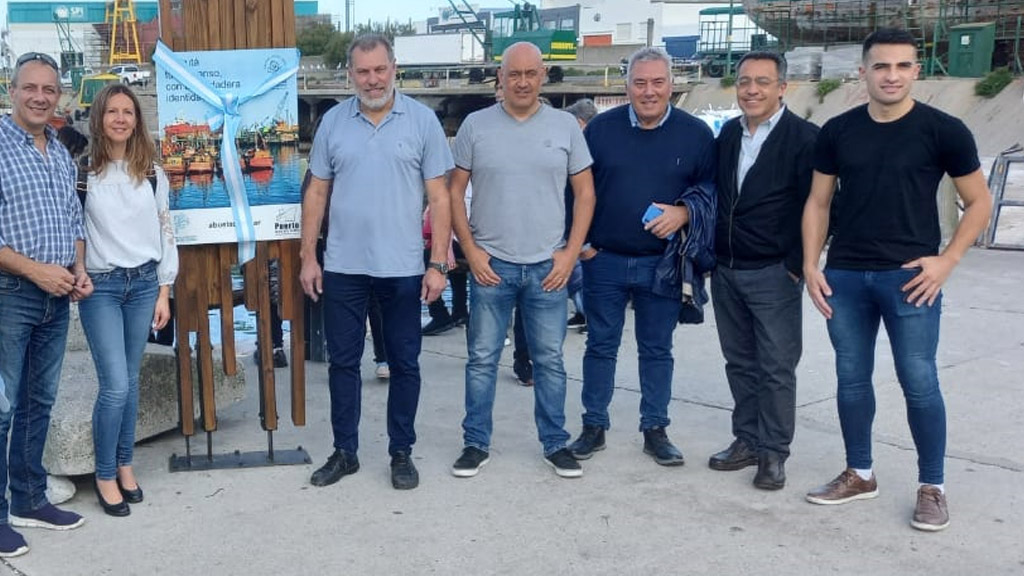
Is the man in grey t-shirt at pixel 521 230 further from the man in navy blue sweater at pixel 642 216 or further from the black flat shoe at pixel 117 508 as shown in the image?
the black flat shoe at pixel 117 508

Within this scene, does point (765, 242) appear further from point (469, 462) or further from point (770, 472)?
point (469, 462)

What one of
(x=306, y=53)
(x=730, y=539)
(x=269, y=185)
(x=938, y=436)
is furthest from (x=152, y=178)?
(x=306, y=53)

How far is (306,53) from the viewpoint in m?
79.1

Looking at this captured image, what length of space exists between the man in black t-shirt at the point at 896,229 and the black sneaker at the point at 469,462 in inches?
68.0

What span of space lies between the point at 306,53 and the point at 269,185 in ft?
254

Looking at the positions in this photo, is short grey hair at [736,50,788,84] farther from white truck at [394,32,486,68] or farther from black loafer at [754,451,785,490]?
white truck at [394,32,486,68]

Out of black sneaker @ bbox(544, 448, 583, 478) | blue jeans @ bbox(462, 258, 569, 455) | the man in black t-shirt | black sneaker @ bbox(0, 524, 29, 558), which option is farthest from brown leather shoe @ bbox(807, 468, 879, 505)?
black sneaker @ bbox(0, 524, 29, 558)

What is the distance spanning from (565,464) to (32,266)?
2482 millimetres

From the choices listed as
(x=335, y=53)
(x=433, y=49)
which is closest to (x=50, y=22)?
(x=335, y=53)

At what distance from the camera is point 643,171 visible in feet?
16.1

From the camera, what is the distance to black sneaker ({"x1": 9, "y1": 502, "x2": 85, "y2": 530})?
167 inches

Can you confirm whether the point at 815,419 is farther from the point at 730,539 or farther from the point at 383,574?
the point at 383,574

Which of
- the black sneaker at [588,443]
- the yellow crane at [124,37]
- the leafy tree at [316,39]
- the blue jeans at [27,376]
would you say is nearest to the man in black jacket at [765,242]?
the black sneaker at [588,443]

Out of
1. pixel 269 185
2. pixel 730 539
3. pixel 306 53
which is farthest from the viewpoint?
pixel 306 53
